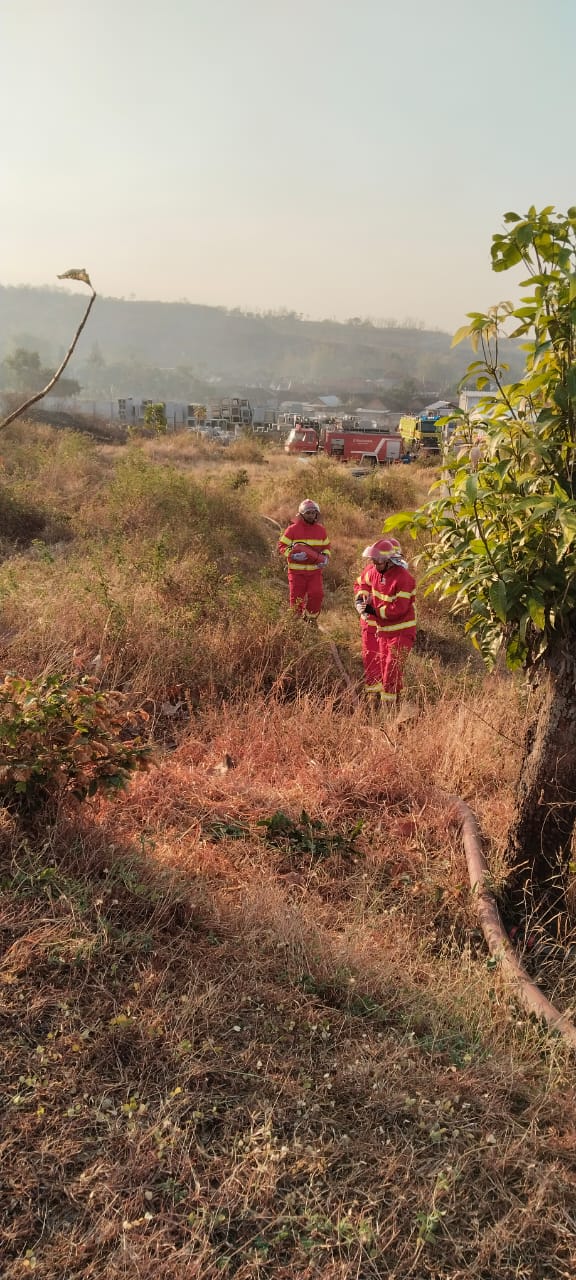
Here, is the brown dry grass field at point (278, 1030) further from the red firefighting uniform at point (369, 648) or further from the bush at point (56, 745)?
→ the red firefighting uniform at point (369, 648)

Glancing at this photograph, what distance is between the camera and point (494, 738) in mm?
4383

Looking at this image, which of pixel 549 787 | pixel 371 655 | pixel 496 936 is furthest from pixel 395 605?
pixel 496 936

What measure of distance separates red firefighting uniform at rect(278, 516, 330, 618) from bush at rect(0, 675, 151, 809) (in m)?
4.92

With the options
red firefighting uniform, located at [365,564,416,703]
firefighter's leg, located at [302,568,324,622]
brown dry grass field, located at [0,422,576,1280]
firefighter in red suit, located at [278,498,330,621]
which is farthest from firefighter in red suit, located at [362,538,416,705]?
firefighter's leg, located at [302,568,324,622]

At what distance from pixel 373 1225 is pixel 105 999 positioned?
98 cm

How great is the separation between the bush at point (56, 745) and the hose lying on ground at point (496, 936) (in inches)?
63.0

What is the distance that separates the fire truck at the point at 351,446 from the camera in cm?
2992

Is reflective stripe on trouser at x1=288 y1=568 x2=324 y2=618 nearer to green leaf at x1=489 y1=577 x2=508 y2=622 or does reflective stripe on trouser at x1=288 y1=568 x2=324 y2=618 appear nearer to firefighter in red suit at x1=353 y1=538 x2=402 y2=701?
firefighter in red suit at x1=353 y1=538 x2=402 y2=701

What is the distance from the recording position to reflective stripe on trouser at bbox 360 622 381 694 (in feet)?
20.7

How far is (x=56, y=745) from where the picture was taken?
287 cm

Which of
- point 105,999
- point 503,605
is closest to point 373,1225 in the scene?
point 105,999

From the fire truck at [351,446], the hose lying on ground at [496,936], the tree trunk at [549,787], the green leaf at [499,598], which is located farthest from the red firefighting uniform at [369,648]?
the fire truck at [351,446]

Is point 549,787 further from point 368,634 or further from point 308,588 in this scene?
point 308,588

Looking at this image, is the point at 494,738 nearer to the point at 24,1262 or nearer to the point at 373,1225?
the point at 373,1225
